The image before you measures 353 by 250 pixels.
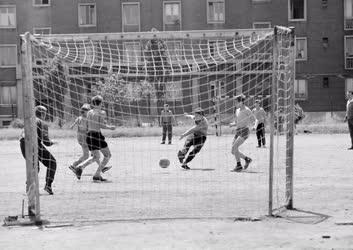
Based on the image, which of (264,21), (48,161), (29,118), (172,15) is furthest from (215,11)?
(29,118)

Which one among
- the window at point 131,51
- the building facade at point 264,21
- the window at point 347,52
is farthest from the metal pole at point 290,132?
the window at point 347,52

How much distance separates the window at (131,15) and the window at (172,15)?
198 cm

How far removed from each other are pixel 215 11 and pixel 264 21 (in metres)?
3.60

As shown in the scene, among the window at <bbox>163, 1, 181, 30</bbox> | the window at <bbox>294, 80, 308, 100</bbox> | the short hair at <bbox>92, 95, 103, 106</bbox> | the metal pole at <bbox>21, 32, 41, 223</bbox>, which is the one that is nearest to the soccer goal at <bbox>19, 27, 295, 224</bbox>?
the metal pole at <bbox>21, 32, 41, 223</bbox>

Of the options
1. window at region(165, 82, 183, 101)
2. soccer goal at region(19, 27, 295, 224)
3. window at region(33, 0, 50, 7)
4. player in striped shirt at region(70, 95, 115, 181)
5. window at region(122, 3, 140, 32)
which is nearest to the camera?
soccer goal at region(19, 27, 295, 224)

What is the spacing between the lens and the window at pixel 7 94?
53375 mm

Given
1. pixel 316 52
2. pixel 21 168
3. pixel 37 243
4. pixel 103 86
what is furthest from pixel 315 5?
pixel 37 243

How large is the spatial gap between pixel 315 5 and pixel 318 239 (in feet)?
150

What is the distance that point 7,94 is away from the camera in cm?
5350

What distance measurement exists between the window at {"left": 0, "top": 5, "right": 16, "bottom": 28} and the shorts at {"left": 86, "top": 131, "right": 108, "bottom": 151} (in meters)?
40.8

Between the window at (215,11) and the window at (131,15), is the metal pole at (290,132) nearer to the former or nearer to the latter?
the window at (215,11)

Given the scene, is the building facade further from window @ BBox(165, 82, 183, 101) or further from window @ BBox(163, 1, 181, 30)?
window @ BBox(165, 82, 183, 101)

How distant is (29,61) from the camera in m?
9.38

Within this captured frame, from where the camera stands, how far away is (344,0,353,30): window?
Answer: 5181 cm
